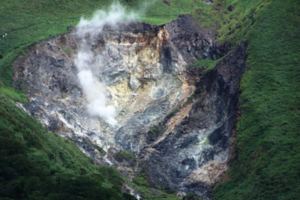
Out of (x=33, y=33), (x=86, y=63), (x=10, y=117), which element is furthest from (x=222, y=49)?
(x=10, y=117)

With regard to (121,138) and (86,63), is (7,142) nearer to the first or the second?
(121,138)

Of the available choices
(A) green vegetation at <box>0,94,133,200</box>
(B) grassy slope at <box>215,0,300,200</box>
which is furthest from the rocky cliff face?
(A) green vegetation at <box>0,94,133,200</box>

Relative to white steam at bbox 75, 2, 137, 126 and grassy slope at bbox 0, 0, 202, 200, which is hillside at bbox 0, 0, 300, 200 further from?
white steam at bbox 75, 2, 137, 126

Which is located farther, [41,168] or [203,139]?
[203,139]

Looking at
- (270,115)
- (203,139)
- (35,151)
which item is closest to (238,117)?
(270,115)

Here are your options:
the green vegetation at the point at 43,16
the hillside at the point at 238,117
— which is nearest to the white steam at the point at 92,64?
the green vegetation at the point at 43,16

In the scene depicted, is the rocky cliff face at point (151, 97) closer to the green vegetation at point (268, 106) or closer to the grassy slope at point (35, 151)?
the green vegetation at point (268, 106)

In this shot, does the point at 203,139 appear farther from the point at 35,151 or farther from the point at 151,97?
the point at 35,151
